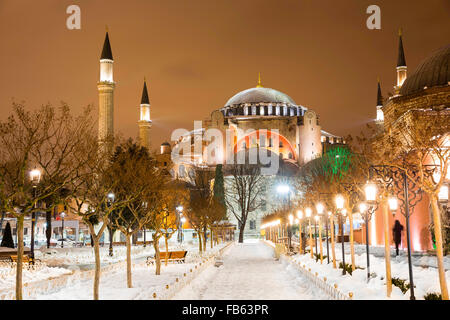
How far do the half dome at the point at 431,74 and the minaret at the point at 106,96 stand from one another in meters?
25.4

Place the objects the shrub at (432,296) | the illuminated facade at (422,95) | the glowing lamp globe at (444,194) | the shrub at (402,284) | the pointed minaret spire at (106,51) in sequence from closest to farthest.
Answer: the shrub at (432,296), the glowing lamp globe at (444,194), the shrub at (402,284), the illuminated facade at (422,95), the pointed minaret spire at (106,51)

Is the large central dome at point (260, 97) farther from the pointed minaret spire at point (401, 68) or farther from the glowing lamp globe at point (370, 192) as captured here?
the glowing lamp globe at point (370, 192)

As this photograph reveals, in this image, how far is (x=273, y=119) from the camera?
82.1m

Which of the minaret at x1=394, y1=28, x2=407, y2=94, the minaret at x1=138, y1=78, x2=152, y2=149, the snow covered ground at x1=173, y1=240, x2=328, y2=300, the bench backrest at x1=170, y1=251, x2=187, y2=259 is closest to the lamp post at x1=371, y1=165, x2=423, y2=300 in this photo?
the snow covered ground at x1=173, y1=240, x2=328, y2=300

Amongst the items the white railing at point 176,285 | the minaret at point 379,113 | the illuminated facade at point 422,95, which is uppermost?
the minaret at point 379,113

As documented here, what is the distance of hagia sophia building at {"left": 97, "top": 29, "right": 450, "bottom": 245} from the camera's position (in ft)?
128

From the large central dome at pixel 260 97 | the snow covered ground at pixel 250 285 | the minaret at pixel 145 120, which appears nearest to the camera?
the snow covered ground at pixel 250 285

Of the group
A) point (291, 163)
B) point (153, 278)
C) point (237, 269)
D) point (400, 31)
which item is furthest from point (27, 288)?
point (291, 163)

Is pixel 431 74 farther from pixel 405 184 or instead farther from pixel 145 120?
pixel 145 120

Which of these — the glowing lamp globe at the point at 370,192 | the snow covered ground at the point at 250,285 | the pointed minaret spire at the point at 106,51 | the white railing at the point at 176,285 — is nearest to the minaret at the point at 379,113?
the pointed minaret spire at the point at 106,51

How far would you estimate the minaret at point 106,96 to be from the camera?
156 feet

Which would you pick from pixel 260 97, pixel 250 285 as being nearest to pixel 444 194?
pixel 250 285
